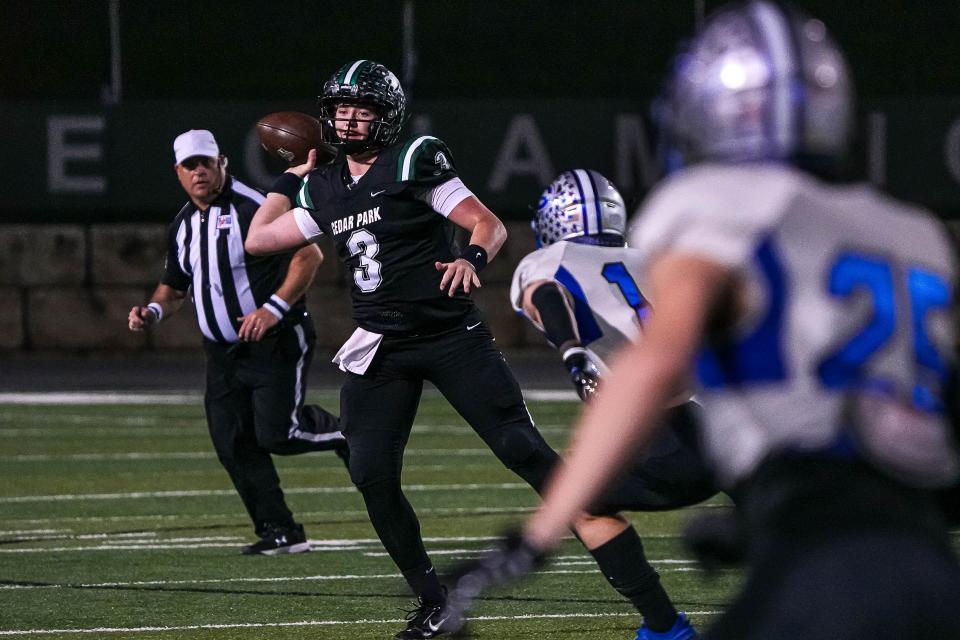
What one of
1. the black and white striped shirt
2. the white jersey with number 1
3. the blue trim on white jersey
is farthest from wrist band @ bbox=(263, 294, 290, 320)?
the blue trim on white jersey

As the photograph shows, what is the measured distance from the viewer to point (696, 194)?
2402 mm

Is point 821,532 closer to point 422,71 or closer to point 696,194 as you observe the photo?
point 696,194

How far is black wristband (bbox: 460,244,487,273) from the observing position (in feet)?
17.7

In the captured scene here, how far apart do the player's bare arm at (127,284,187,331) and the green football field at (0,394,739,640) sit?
0.95m

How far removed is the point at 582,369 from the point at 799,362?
2486mm

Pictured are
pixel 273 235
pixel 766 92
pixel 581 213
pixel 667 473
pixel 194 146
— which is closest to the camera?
pixel 766 92

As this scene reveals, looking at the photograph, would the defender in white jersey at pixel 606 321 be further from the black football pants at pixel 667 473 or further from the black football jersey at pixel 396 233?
the black football jersey at pixel 396 233

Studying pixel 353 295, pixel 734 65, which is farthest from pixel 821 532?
pixel 353 295

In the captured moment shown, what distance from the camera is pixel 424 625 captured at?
5.47 m

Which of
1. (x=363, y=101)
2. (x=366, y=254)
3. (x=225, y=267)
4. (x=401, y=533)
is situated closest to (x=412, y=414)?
(x=401, y=533)

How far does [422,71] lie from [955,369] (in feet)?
57.2

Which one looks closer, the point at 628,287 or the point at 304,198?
the point at 628,287

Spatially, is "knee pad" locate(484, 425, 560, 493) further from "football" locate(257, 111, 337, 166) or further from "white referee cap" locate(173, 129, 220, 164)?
"white referee cap" locate(173, 129, 220, 164)

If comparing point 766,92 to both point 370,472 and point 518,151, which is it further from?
point 518,151
